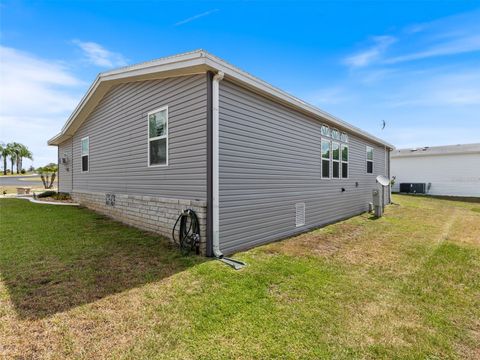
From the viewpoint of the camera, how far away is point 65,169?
1242cm

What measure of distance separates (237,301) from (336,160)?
717 cm

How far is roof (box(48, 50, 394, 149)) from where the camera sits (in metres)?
4.55

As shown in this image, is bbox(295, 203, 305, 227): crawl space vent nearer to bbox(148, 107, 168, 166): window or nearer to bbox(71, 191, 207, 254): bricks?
bbox(71, 191, 207, 254): bricks

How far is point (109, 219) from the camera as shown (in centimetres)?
779

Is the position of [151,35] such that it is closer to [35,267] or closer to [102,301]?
[35,267]

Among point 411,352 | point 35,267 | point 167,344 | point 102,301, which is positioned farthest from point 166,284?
point 411,352

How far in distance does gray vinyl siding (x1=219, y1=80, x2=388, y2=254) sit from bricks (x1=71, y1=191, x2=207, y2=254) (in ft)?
1.29

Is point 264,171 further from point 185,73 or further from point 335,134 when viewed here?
point 335,134

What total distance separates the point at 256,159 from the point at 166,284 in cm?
306

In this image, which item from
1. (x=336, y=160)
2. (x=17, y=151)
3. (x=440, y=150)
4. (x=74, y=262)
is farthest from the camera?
(x=17, y=151)

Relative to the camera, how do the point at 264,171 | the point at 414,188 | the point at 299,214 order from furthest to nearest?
the point at 414,188 → the point at 299,214 → the point at 264,171

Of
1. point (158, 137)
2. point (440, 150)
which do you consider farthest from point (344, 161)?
point (440, 150)

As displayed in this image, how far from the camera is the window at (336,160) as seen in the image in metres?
8.99

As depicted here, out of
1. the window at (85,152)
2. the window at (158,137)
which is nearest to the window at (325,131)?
the window at (158,137)
